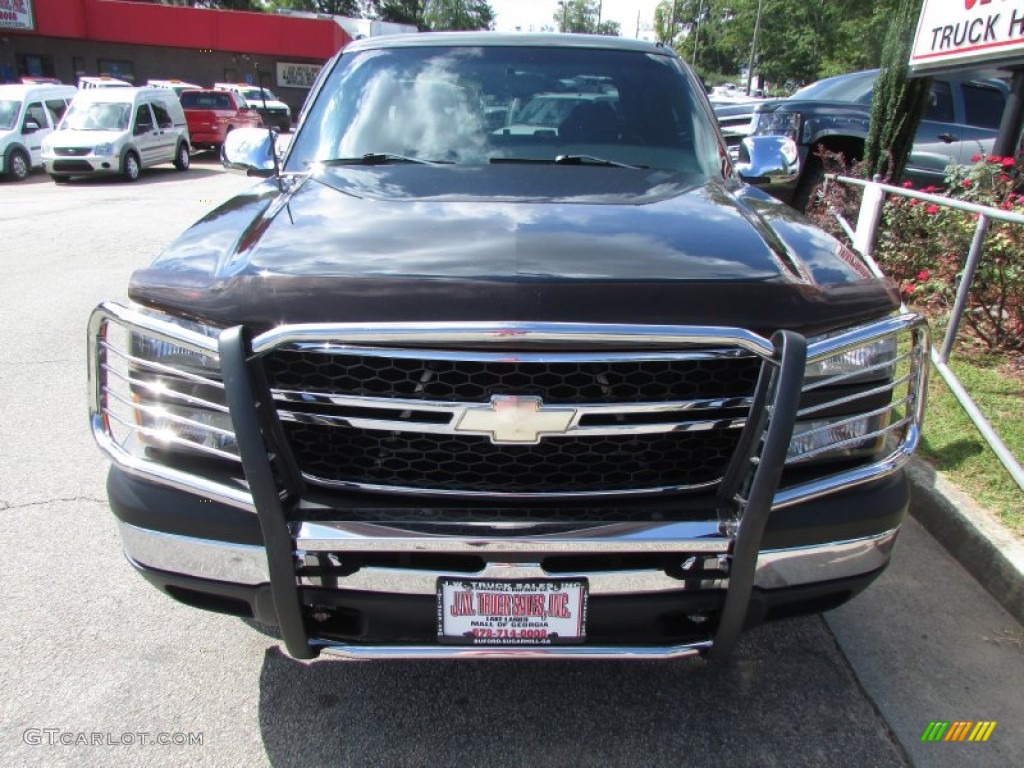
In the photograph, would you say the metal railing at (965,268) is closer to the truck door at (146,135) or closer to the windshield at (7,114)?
the truck door at (146,135)

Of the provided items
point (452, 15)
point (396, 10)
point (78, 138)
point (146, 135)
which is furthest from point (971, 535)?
point (396, 10)

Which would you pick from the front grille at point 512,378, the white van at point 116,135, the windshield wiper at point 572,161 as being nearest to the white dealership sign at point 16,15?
the white van at point 116,135

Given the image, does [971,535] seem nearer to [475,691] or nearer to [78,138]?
[475,691]

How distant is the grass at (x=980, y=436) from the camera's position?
356 cm

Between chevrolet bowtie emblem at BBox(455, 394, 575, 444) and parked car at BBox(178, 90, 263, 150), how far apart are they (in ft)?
88.2

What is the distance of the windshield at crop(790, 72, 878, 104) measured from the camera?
9.48 m

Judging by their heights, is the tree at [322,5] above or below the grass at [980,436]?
above

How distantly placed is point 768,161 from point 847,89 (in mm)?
7288

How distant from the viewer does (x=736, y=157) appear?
13.1 feet

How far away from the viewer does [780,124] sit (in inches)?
341

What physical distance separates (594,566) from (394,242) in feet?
3.25

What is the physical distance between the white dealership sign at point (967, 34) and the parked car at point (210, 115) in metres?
23.1

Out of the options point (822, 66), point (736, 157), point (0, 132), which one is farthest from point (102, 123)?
point (822, 66)

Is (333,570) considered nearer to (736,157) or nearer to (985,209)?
(736,157)
